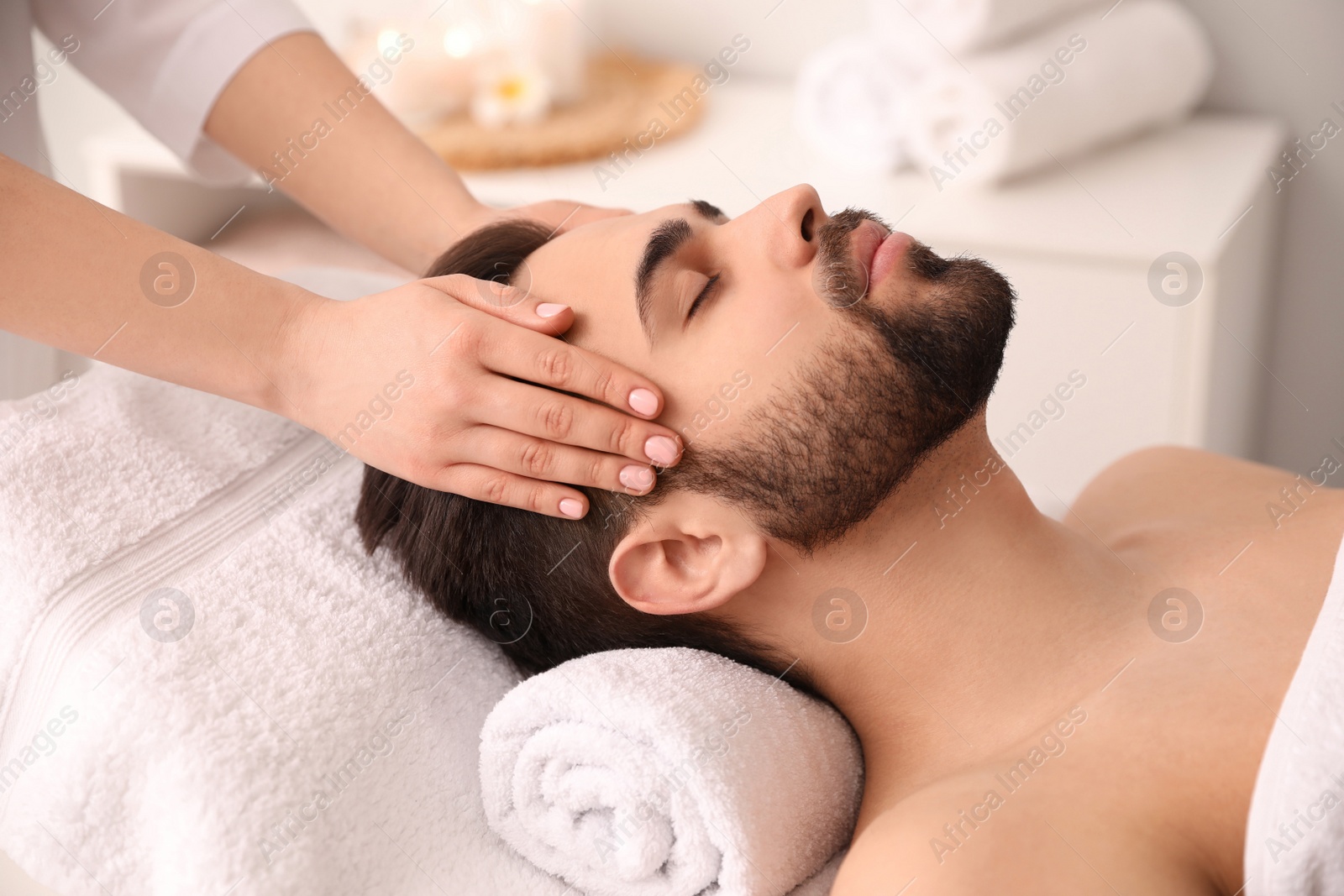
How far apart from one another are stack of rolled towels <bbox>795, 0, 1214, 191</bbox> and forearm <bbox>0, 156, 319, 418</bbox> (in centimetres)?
111

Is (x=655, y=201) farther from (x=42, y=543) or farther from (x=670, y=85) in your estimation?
(x=42, y=543)

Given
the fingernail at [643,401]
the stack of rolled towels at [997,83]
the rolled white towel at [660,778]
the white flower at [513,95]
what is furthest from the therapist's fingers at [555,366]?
the white flower at [513,95]

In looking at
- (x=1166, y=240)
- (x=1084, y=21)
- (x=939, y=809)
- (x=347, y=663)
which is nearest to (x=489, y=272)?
(x=347, y=663)

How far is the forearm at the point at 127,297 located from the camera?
85 cm

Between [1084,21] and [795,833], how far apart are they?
1.37 m

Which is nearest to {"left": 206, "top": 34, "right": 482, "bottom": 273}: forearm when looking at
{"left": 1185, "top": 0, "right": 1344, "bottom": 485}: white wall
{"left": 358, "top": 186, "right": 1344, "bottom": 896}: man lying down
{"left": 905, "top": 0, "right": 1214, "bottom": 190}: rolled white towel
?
{"left": 358, "top": 186, "right": 1344, "bottom": 896}: man lying down

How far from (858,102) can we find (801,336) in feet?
3.09

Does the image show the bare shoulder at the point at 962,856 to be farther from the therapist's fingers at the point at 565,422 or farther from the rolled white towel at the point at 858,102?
the rolled white towel at the point at 858,102

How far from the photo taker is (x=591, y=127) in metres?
1.97

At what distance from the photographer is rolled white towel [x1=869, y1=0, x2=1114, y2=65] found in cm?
158

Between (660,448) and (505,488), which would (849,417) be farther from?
(505,488)

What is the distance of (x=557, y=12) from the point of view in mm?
2043

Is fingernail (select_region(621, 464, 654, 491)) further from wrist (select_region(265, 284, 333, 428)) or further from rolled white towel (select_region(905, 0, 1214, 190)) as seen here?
rolled white towel (select_region(905, 0, 1214, 190))

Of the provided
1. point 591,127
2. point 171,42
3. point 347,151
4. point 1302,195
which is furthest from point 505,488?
point 1302,195
